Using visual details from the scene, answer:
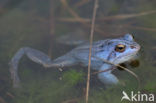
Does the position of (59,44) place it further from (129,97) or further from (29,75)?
(129,97)

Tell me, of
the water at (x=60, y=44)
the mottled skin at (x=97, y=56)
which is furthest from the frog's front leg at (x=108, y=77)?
the water at (x=60, y=44)

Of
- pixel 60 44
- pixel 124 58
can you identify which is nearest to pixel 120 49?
pixel 124 58

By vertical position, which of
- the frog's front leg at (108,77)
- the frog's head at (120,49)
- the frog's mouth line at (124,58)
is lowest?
the frog's front leg at (108,77)

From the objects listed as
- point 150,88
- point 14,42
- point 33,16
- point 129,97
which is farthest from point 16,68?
point 150,88

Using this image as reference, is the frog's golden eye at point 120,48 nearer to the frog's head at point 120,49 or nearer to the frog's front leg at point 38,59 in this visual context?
the frog's head at point 120,49

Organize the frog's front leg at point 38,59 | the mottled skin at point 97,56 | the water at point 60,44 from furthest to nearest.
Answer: the frog's front leg at point 38,59, the mottled skin at point 97,56, the water at point 60,44

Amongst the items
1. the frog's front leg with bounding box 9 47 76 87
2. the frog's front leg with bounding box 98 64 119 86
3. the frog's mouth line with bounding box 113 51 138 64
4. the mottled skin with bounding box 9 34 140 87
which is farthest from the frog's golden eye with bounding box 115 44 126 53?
the frog's front leg with bounding box 9 47 76 87
